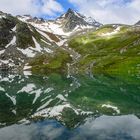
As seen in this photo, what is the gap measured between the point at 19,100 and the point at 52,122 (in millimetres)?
31428

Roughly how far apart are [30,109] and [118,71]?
129690mm

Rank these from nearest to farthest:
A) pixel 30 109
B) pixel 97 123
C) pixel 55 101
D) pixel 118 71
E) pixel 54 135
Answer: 1. pixel 54 135
2. pixel 97 123
3. pixel 30 109
4. pixel 55 101
5. pixel 118 71

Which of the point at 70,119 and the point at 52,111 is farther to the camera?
the point at 52,111

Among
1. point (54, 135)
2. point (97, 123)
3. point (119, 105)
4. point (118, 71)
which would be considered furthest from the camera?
point (118, 71)

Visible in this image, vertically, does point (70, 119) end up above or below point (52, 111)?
below

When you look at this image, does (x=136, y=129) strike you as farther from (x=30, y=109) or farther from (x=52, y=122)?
(x=30, y=109)

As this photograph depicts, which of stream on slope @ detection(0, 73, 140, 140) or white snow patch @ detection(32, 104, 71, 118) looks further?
white snow patch @ detection(32, 104, 71, 118)

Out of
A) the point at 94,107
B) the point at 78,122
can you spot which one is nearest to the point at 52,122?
the point at 78,122

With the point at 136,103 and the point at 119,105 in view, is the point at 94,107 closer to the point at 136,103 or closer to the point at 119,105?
the point at 119,105

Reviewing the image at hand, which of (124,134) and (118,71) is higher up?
(118,71)

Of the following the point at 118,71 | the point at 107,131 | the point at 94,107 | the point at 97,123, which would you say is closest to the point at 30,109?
the point at 94,107

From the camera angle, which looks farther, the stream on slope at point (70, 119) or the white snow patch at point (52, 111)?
the white snow patch at point (52, 111)

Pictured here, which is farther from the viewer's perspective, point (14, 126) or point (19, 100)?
point (19, 100)

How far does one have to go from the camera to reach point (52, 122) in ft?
183
